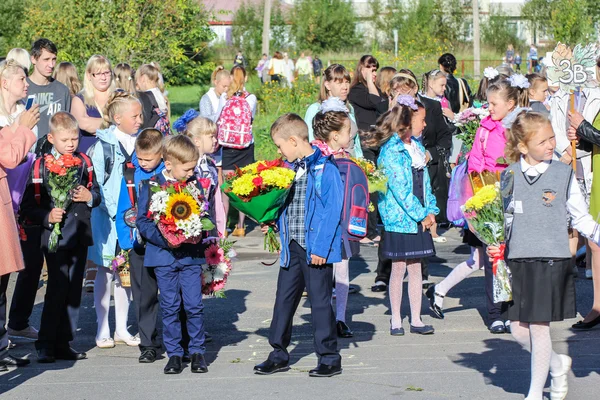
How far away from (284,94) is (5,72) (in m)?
23.0

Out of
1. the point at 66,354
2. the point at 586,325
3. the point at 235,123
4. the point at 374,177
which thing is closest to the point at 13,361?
the point at 66,354

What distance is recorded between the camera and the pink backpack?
13.5m

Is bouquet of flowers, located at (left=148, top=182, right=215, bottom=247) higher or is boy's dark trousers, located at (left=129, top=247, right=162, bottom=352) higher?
bouquet of flowers, located at (left=148, top=182, right=215, bottom=247)

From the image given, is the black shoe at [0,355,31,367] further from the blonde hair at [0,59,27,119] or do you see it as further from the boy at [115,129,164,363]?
the blonde hair at [0,59,27,119]

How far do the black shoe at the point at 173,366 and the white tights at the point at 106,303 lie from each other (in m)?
1.09

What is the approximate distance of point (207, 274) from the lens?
802 cm

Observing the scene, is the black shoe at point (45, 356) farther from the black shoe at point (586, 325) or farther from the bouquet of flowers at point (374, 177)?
the black shoe at point (586, 325)

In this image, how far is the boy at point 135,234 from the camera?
7883mm

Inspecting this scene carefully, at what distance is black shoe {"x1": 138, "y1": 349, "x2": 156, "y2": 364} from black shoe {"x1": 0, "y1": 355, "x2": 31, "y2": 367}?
89 centimetres

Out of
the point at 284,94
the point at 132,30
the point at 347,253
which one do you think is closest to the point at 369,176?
the point at 347,253

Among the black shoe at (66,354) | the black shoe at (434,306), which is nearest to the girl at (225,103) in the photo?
the black shoe at (434,306)

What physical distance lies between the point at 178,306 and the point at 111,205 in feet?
4.00

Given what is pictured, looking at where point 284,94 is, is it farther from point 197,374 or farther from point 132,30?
point 197,374

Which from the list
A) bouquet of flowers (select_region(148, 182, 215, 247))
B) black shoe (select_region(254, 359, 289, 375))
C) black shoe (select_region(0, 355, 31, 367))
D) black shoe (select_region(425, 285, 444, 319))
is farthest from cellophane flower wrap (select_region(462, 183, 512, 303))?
black shoe (select_region(0, 355, 31, 367))
